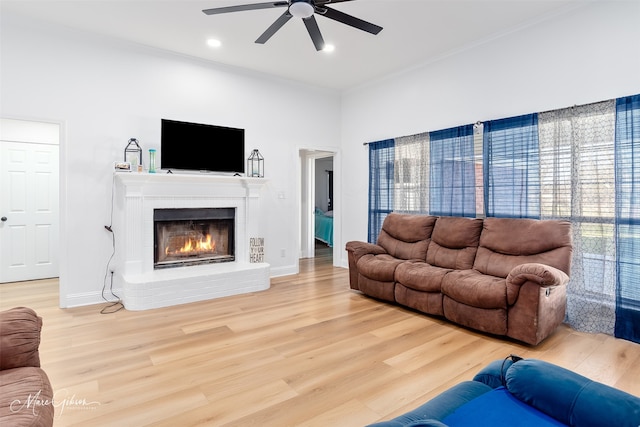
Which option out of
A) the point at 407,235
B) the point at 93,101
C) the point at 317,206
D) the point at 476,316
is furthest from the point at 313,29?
the point at 317,206

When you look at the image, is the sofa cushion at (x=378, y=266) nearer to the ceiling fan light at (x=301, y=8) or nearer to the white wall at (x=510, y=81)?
the white wall at (x=510, y=81)

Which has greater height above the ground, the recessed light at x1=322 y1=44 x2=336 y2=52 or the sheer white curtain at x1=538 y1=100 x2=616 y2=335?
the recessed light at x1=322 y1=44 x2=336 y2=52

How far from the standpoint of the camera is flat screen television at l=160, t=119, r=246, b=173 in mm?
4359

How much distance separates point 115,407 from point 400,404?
1670 mm

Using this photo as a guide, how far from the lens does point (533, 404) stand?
4.50 feet

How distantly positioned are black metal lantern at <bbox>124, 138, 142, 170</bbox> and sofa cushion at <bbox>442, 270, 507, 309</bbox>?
3.73 m

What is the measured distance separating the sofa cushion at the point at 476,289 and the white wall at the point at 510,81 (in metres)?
1.90

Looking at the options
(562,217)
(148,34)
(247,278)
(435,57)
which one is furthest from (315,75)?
(562,217)

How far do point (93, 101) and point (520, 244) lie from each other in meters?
4.88

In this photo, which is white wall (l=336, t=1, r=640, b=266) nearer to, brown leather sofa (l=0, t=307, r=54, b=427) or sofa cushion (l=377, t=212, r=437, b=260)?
sofa cushion (l=377, t=212, r=437, b=260)

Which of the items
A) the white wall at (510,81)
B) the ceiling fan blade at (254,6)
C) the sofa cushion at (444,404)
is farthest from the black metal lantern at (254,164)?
the sofa cushion at (444,404)

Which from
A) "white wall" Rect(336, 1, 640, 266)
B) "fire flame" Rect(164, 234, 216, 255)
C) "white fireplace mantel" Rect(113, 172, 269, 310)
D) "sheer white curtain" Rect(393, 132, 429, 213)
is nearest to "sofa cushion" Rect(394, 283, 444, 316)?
"sheer white curtain" Rect(393, 132, 429, 213)

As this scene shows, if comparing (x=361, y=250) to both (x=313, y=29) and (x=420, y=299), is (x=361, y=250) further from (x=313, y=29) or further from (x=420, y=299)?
(x=313, y=29)

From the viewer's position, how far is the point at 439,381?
2322 millimetres
